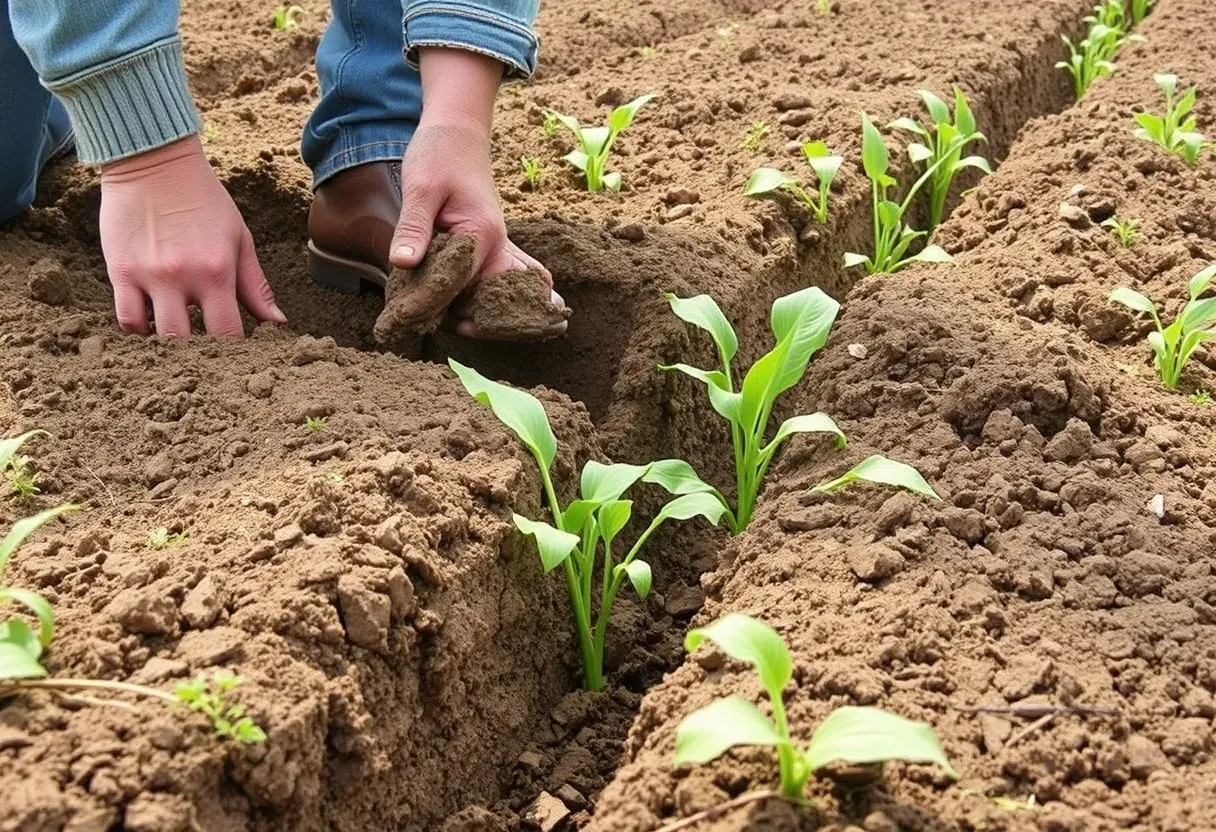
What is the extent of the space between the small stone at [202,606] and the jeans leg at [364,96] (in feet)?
4.46

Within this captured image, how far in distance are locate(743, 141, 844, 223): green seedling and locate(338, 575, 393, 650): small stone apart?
165 centimetres

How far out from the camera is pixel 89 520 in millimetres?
1898

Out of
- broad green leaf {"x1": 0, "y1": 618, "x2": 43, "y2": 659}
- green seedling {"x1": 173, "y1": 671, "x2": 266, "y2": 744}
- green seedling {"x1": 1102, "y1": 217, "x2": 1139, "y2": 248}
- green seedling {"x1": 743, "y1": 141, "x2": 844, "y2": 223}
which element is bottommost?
green seedling {"x1": 173, "y1": 671, "x2": 266, "y2": 744}

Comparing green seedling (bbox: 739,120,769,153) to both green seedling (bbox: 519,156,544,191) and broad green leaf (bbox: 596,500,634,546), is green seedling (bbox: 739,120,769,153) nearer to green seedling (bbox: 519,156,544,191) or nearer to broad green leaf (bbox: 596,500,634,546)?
green seedling (bbox: 519,156,544,191)

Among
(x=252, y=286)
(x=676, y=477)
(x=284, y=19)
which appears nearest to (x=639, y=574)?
(x=676, y=477)

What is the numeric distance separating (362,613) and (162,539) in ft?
1.10

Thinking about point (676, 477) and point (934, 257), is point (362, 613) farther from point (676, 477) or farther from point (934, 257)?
point (934, 257)

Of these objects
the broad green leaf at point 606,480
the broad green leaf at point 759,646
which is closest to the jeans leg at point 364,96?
the broad green leaf at point 606,480

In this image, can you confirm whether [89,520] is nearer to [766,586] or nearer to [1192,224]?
[766,586]

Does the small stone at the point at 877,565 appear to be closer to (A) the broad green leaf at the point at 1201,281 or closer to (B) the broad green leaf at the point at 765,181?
(A) the broad green leaf at the point at 1201,281

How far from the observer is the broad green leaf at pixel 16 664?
4.59 ft

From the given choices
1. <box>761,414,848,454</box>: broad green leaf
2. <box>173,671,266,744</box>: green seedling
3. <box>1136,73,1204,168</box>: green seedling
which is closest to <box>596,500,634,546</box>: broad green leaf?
<box>761,414,848,454</box>: broad green leaf

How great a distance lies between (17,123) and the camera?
297cm

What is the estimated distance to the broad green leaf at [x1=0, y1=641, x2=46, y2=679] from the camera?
1.40 m
